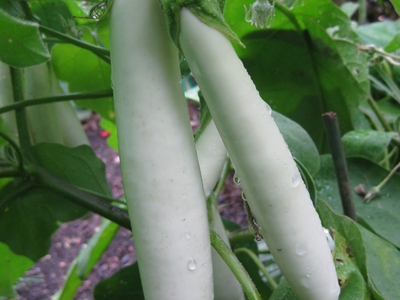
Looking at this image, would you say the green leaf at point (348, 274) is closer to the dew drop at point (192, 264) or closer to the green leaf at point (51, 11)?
the dew drop at point (192, 264)

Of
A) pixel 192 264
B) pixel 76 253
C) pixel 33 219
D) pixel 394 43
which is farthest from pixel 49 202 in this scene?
pixel 76 253

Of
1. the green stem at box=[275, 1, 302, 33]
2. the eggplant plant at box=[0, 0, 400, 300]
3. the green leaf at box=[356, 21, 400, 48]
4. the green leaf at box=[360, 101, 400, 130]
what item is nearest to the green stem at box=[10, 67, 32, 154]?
the eggplant plant at box=[0, 0, 400, 300]

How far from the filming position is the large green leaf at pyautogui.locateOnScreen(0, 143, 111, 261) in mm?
521

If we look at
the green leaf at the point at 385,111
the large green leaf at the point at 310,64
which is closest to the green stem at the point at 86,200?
the large green leaf at the point at 310,64

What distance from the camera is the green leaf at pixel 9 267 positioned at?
0.67 meters

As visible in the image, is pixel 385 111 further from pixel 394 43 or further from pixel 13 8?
pixel 13 8

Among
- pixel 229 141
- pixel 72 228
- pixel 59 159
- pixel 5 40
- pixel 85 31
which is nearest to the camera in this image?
pixel 229 141

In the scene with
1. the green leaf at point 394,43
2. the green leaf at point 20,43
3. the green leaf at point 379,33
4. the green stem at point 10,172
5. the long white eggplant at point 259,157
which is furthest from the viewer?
the green leaf at point 379,33

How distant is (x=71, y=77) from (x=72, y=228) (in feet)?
4.99

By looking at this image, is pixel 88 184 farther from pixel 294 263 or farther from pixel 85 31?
pixel 294 263

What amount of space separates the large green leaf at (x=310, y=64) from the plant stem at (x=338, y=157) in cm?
22

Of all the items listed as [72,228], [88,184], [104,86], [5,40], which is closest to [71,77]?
[104,86]

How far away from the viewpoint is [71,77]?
68 centimetres

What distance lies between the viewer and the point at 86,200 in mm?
444
